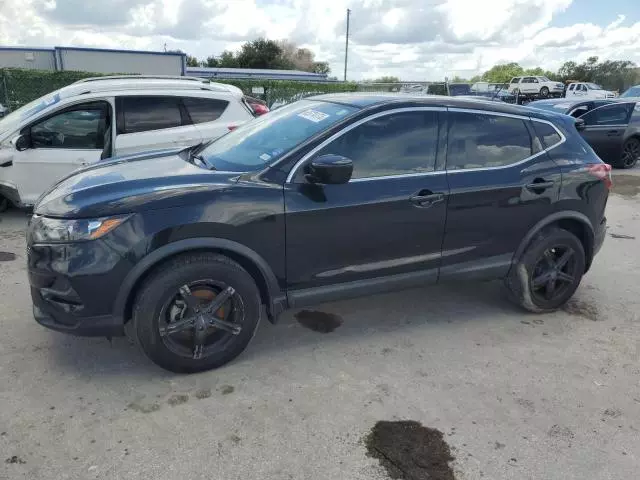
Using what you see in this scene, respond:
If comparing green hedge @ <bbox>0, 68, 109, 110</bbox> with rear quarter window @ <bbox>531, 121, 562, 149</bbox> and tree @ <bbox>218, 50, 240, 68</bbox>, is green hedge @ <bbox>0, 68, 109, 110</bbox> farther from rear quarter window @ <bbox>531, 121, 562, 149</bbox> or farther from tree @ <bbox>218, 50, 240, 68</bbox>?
tree @ <bbox>218, 50, 240, 68</bbox>

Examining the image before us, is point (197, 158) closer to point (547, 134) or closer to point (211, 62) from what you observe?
point (547, 134)

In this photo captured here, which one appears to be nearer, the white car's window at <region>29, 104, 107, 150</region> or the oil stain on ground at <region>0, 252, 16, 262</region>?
the oil stain on ground at <region>0, 252, 16, 262</region>

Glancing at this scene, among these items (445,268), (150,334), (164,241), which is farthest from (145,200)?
(445,268)

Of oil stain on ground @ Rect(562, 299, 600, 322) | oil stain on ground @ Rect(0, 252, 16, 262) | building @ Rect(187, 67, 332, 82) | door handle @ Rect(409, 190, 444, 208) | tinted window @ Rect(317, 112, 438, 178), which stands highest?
building @ Rect(187, 67, 332, 82)

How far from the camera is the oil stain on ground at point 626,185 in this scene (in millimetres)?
9776

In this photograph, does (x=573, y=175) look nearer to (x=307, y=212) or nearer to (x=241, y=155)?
(x=307, y=212)

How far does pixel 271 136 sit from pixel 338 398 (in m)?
1.87

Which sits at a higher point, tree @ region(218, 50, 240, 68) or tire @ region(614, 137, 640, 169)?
tree @ region(218, 50, 240, 68)

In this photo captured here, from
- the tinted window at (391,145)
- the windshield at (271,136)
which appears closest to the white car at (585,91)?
the tinted window at (391,145)

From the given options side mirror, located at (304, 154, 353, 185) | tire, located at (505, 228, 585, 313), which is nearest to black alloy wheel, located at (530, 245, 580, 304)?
tire, located at (505, 228, 585, 313)

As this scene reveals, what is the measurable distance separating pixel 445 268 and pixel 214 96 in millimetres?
4255

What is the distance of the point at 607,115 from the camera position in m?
12.1

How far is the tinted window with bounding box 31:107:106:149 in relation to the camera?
21.4ft

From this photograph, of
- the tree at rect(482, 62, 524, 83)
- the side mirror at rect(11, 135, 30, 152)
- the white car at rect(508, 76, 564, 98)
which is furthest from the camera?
the tree at rect(482, 62, 524, 83)
